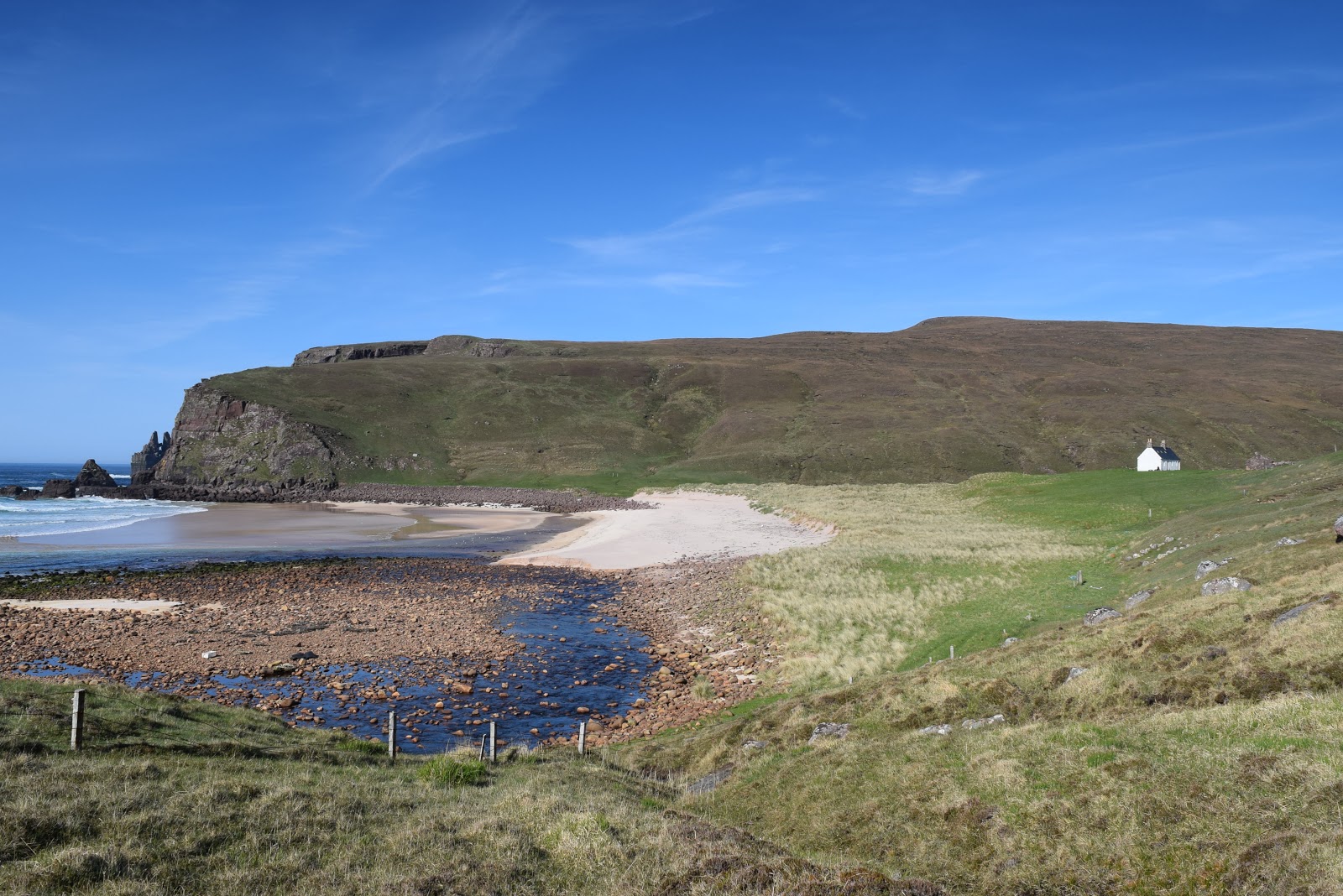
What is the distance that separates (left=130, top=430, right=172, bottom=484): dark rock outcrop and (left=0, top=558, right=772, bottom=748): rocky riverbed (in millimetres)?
114377

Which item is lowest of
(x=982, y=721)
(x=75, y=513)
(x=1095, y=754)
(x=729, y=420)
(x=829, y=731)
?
(x=829, y=731)

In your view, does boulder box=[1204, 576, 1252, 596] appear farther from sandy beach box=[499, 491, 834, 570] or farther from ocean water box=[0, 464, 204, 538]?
ocean water box=[0, 464, 204, 538]

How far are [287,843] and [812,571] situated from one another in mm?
32688

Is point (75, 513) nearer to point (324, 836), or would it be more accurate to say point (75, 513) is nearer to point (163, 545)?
point (163, 545)

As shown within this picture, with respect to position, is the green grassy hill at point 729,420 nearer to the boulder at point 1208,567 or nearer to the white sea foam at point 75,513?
the white sea foam at point 75,513

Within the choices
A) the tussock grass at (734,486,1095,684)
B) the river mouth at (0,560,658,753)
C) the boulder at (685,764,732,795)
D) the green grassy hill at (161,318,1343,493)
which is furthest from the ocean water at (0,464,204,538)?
the boulder at (685,764,732,795)

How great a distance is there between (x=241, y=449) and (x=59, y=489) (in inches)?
973

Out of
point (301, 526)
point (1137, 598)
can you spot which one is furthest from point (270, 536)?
point (1137, 598)

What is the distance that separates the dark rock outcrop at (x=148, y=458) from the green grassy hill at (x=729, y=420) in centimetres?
1179

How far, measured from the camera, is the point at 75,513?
3398 inches

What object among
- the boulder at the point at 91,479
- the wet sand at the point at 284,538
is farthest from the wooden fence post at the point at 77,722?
the boulder at the point at 91,479

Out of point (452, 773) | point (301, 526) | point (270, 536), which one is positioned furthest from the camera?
point (301, 526)

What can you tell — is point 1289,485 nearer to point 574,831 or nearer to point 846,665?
point 846,665

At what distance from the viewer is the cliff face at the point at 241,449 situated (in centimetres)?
12206
